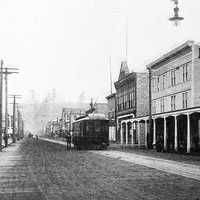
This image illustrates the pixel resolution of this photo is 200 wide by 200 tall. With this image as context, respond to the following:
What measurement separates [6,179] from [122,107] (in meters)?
55.4

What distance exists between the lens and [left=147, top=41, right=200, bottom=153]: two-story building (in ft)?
131

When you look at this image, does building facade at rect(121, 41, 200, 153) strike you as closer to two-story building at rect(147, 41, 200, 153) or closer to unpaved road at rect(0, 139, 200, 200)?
two-story building at rect(147, 41, 200, 153)

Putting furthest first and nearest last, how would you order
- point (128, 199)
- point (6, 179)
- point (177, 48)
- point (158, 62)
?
point (158, 62)
point (177, 48)
point (6, 179)
point (128, 199)

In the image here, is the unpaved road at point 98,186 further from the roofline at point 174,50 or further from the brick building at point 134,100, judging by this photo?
the brick building at point 134,100

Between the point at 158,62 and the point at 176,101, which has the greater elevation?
the point at 158,62

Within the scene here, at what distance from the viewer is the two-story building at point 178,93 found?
1574 inches

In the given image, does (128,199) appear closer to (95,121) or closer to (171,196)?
(171,196)

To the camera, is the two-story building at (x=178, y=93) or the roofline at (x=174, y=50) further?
the roofline at (x=174, y=50)

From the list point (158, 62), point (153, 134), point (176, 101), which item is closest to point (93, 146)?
point (153, 134)

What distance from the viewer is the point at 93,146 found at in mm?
42750

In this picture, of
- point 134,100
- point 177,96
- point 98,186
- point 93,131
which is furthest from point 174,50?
point 98,186

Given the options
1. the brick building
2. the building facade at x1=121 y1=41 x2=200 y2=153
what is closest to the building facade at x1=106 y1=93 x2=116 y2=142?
the brick building

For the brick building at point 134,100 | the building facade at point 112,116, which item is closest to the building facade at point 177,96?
the brick building at point 134,100

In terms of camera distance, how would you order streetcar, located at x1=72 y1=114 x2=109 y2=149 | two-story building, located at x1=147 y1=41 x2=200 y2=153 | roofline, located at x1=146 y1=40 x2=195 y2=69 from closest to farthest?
two-story building, located at x1=147 y1=41 x2=200 y2=153 < streetcar, located at x1=72 y1=114 x2=109 y2=149 < roofline, located at x1=146 y1=40 x2=195 y2=69
